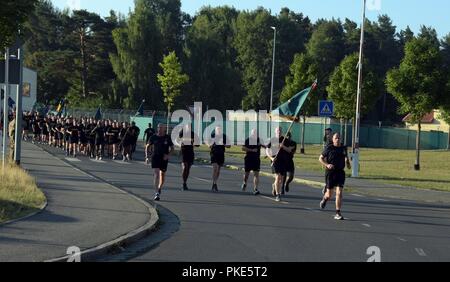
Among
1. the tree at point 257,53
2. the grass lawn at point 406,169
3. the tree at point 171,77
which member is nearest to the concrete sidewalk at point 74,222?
the grass lawn at point 406,169

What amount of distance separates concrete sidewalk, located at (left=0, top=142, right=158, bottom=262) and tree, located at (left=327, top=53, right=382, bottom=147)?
3018cm

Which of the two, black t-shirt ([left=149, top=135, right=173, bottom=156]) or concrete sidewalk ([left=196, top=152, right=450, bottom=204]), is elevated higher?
black t-shirt ([left=149, top=135, right=173, bottom=156])

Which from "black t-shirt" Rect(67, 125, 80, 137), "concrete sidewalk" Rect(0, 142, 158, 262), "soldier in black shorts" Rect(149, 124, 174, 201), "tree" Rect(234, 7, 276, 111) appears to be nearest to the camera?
"concrete sidewalk" Rect(0, 142, 158, 262)

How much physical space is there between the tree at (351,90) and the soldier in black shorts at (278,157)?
Answer: 28.9 metres

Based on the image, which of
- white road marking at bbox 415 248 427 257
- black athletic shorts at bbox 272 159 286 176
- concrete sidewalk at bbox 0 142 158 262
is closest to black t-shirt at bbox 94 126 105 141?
concrete sidewalk at bbox 0 142 158 262

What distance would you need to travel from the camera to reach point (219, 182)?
79.8ft

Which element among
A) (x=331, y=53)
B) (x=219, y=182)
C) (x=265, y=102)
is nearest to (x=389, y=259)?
(x=219, y=182)

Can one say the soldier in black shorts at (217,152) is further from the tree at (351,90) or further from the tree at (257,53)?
the tree at (257,53)

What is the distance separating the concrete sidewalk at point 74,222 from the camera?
10.0 m

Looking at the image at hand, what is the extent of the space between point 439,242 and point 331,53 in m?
90.6

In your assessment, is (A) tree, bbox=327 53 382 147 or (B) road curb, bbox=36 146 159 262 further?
(A) tree, bbox=327 53 382 147

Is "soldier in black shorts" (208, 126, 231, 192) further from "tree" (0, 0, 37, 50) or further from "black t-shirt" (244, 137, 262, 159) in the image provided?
"tree" (0, 0, 37, 50)

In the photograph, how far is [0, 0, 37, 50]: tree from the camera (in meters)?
16.6

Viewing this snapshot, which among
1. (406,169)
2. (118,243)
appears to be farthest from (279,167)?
(406,169)
